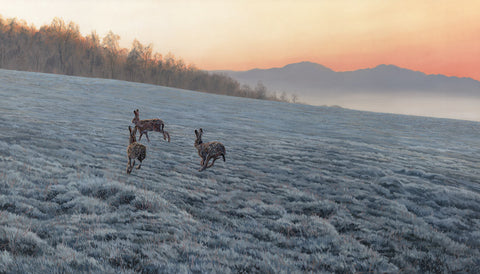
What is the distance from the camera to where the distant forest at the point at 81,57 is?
59.4m

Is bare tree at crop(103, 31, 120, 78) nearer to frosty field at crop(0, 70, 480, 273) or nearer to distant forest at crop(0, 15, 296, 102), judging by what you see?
distant forest at crop(0, 15, 296, 102)

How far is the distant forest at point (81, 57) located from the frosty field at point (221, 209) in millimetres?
55952

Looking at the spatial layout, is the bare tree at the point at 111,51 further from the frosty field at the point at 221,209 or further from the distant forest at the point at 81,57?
the frosty field at the point at 221,209

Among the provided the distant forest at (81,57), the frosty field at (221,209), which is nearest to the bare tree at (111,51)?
the distant forest at (81,57)

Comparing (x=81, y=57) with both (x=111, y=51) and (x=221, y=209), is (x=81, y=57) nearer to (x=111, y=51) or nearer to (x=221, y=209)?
(x=111, y=51)

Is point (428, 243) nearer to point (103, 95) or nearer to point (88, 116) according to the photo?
point (88, 116)

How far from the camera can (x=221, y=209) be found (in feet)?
21.9

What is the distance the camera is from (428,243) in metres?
5.96

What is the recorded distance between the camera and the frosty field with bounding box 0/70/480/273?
4484mm

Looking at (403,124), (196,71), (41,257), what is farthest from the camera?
(196,71)

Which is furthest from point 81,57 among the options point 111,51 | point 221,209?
point 221,209

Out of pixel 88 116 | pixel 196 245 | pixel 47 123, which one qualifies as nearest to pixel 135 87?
pixel 88 116

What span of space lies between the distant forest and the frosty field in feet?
184

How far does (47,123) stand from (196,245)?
38.2ft
